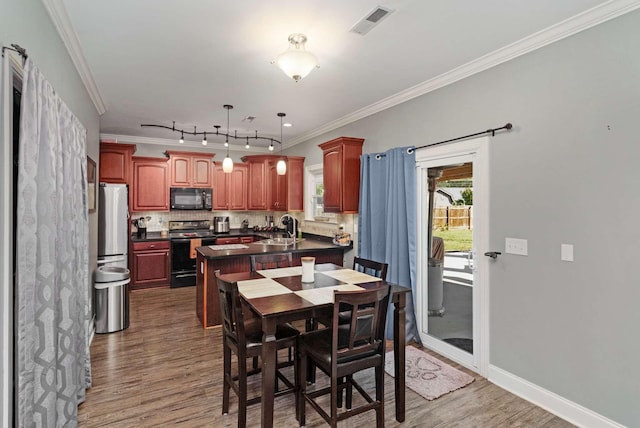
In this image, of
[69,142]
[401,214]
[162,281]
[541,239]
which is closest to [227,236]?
[162,281]

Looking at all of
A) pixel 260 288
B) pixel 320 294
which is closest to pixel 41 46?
pixel 260 288

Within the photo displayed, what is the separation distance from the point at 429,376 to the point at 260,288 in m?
1.70

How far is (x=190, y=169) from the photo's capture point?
6449mm

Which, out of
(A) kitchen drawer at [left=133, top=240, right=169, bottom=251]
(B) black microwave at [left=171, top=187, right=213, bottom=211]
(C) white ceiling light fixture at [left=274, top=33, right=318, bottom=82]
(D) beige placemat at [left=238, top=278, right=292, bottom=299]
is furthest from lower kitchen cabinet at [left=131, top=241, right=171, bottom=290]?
(C) white ceiling light fixture at [left=274, top=33, right=318, bottom=82]

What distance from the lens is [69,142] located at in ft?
7.44

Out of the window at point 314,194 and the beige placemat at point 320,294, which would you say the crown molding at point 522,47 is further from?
the beige placemat at point 320,294

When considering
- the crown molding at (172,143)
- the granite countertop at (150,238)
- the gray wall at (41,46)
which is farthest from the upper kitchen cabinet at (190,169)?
the gray wall at (41,46)

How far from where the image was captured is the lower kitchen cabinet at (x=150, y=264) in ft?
18.8

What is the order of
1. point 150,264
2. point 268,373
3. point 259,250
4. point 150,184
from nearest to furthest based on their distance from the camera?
point 268,373
point 259,250
point 150,264
point 150,184

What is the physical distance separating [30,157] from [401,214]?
3.10 meters

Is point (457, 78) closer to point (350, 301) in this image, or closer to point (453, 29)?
point (453, 29)

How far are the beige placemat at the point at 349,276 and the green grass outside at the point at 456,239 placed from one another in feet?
3.45

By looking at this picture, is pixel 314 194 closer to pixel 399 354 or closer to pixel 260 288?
pixel 260 288

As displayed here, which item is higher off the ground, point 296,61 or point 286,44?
point 286,44
